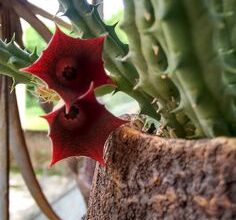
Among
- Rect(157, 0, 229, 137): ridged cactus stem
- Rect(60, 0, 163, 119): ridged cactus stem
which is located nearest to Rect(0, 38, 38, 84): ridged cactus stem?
Rect(60, 0, 163, 119): ridged cactus stem

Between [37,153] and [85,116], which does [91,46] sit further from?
[37,153]

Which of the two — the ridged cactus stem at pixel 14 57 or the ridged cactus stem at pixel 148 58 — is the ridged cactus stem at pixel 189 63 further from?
the ridged cactus stem at pixel 14 57

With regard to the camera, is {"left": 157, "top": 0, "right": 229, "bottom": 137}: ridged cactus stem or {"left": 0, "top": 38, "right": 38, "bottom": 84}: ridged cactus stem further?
{"left": 0, "top": 38, "right": 38, "bottom": 84}: ridged cactus stem

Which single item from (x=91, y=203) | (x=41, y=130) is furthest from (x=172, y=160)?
(x=41, y=130)

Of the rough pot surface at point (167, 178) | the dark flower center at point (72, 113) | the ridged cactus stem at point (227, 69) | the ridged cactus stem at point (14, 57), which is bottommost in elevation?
the rough pot surface at point (167, 178)

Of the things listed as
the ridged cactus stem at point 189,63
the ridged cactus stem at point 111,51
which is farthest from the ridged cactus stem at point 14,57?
the ridged cactus stem at point 189,63

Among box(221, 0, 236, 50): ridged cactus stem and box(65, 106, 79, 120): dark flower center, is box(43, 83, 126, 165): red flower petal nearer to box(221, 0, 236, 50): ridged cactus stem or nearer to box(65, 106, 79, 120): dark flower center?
box(65, 106, 79, 120): dark flower center
